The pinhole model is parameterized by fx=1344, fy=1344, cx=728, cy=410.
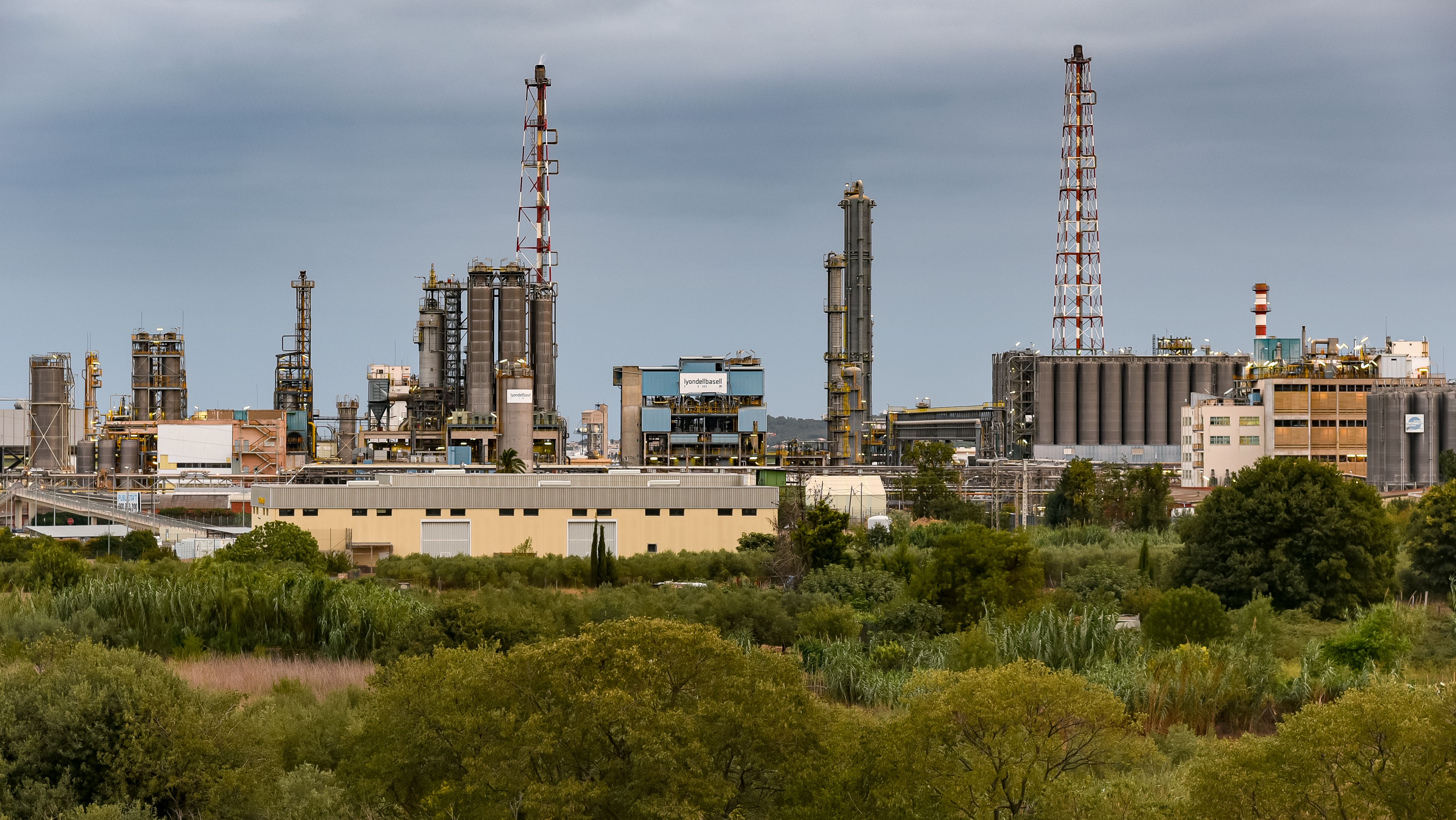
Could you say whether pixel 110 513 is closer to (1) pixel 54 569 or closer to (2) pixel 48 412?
(1) pixel 54 569

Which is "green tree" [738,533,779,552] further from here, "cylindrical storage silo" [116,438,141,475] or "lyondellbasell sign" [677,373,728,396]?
"cylindrical storage silo" [116,438,141,475]

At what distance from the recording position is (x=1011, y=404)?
115875 mm

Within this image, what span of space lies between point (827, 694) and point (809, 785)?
10518mm

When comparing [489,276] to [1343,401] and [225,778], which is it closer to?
[1343,401]

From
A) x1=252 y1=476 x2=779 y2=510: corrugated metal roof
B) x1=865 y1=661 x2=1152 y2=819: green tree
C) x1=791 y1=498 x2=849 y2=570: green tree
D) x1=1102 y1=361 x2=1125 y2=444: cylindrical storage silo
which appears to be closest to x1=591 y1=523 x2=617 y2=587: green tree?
x1=791 y1=498 x2=849 y2=570: green tree

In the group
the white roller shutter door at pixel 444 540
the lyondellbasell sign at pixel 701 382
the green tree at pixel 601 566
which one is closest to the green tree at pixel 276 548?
the white roller shutter door at pixel 444 540

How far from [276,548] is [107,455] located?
60332mm

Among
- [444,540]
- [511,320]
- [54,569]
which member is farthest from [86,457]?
[54,569]

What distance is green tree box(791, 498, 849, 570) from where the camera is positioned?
134ft

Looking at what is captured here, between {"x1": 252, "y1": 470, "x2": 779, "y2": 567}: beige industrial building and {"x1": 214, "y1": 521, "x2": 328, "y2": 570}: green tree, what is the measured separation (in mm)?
4572

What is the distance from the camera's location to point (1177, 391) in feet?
373

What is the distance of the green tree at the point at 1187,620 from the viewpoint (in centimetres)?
2633

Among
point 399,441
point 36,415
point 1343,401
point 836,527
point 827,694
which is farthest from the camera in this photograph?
point 399,441

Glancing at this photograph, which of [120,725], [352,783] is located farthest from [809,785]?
[120,725]
